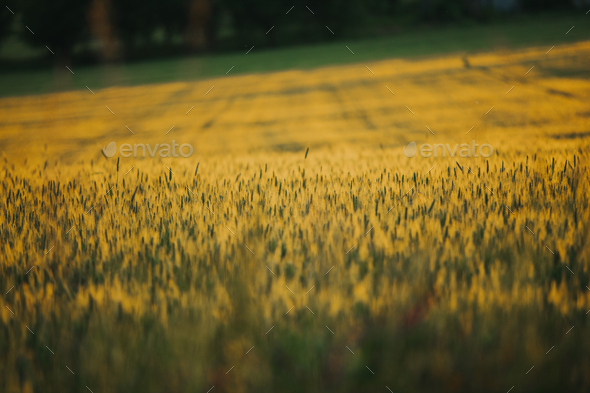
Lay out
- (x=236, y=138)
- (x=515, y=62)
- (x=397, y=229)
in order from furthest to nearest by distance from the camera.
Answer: (x=515, y=62)
(x=236, y=138)
(x=397, y=229)

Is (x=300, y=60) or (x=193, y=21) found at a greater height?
(x=193, y=21)

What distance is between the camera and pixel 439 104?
17359 mm

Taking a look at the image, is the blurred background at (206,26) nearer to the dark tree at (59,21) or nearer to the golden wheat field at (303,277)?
the dark tree at (59,21)

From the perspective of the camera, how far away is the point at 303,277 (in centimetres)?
318

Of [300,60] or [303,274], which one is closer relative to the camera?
[303,274]

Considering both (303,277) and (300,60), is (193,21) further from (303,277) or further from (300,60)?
(303,277)

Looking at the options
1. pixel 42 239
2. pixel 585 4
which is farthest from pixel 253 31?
pixel 42 239

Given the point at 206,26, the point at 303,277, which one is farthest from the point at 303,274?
the point at 206,26

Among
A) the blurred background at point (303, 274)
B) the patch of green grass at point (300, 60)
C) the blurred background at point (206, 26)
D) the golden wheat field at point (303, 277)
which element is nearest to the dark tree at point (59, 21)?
the blurred background at point (206, 26)

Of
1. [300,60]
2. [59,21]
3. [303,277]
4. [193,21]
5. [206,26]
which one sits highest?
[193,21]

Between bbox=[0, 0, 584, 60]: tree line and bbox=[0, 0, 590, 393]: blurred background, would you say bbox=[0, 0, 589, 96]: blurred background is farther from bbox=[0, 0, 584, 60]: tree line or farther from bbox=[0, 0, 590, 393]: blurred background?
bbox=[0, 0, 590, 393]: blurred background

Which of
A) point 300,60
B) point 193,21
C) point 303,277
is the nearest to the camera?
point 303,277

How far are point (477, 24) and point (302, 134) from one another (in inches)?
2036

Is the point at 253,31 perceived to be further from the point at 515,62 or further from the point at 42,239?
the point at 42,239
